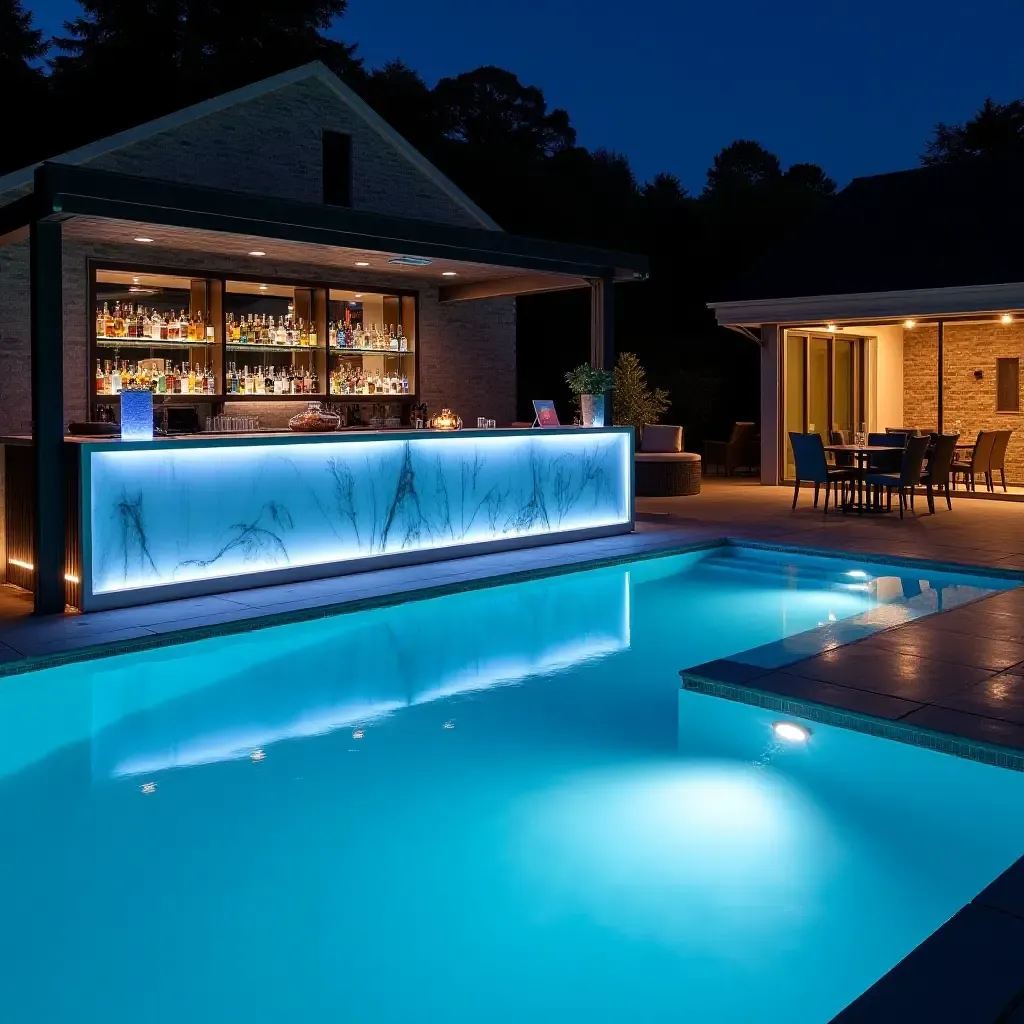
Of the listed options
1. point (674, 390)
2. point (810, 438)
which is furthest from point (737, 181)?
point (810, 438)

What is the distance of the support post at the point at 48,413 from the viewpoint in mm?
7906

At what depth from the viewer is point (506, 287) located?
13227 millimetres

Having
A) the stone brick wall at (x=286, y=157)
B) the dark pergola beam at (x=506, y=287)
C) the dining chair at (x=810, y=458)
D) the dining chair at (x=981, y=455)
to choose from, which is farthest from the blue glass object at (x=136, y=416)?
the dining chair at (x=981, y=455)

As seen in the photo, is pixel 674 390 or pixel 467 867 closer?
pixel 467 867

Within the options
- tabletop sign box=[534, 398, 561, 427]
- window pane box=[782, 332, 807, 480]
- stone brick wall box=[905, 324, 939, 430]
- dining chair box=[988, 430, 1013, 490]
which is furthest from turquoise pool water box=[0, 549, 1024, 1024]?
stone brick wall box=[905, 324, 939, 430]

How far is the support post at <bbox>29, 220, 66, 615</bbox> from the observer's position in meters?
7.91

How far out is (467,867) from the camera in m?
4.31

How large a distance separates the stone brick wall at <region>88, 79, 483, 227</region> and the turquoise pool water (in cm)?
672

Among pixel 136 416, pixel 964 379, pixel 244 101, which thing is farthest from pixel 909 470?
pixel 136 416

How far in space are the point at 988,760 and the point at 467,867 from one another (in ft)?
7.59

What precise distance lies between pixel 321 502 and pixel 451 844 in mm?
5497

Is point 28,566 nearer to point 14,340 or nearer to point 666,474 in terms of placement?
point 14,340

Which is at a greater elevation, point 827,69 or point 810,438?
point 827,69

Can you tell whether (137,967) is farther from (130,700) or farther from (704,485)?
(704,485)
